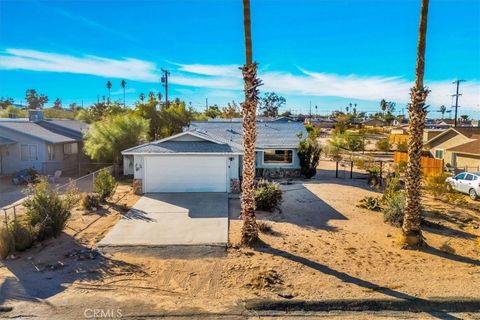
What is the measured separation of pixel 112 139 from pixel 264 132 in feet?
40.6

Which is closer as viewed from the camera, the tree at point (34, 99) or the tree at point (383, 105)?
the tree at point (34, 99)

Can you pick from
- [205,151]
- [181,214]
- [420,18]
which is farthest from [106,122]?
[420,18]

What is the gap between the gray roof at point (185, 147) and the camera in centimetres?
1998

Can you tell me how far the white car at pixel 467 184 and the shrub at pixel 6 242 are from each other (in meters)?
22.1

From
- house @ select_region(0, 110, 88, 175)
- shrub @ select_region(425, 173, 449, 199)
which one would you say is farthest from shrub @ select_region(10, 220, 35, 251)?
shrub @ select_region(425, 173, 449, 199)

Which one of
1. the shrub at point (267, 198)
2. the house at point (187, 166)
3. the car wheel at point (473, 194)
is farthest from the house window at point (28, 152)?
the car wheel at point (473, 194)

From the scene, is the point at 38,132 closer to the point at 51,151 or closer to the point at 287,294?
the point at 51,151

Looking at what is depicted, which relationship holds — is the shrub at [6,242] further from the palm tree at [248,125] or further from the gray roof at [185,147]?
the gray roof at [185,147]

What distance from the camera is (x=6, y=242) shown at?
10727mm

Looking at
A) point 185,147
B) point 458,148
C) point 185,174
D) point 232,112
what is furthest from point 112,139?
point 232,112

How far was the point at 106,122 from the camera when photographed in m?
28.5

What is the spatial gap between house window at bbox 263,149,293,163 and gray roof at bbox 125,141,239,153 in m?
6.72

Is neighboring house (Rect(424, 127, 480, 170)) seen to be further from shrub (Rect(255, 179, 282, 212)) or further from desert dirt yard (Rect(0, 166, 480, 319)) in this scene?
shrub (Rect(255, 179, 282, 212))

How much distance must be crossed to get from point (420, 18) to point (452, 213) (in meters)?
9.85
